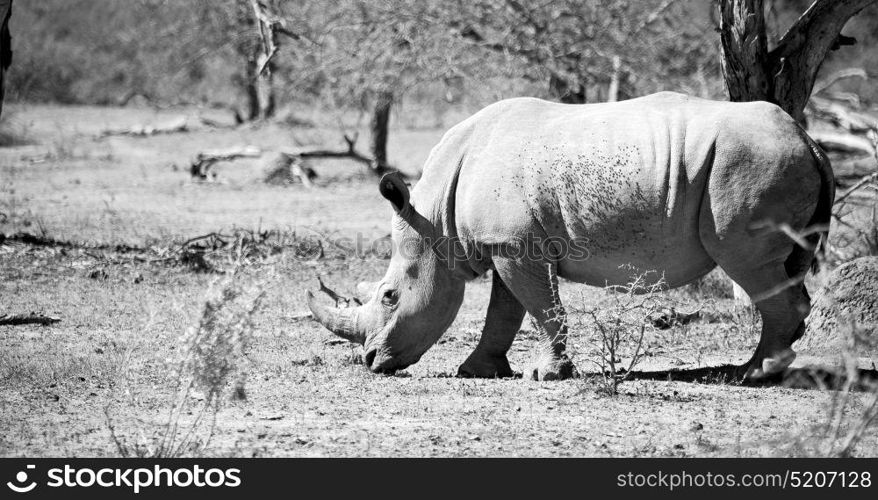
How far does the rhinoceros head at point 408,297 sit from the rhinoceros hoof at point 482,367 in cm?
30

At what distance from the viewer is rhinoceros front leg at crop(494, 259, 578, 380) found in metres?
7.47

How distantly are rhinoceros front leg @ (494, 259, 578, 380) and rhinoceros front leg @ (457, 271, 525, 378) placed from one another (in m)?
0.33

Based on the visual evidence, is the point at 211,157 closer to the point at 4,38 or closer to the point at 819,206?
the point at 4,38

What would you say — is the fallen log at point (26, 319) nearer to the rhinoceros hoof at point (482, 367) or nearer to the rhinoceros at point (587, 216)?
the rhinoceros at point (587, 216)

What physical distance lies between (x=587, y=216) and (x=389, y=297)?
1.38 metres

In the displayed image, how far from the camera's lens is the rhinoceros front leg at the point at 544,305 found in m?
7.47

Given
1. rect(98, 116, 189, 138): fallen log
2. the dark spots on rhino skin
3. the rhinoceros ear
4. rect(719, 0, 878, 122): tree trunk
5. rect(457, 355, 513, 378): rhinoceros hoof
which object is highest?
rect(719, 0, 878, 122): tree trunk

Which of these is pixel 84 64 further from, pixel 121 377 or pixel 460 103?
pixel 121 377

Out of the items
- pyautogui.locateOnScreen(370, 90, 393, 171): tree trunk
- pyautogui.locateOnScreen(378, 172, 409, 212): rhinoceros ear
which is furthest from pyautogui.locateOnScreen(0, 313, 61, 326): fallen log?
pyautogui.locateOnScreen(370, 90, 393, 171): tree trunk

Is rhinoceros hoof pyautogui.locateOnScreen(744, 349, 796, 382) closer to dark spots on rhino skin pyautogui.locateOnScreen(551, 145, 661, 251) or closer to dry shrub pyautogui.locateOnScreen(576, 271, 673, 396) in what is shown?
dry shrub pyautogui.locateOnScreen(576, 271, 673, 396)

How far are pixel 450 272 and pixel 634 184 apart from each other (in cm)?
131

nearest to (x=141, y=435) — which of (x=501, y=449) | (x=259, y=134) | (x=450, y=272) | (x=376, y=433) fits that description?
(x=376, y=433)

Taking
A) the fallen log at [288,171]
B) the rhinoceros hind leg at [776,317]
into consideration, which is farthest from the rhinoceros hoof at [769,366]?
the fallen log at [288,171]

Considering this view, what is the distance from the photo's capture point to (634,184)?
7145mm
